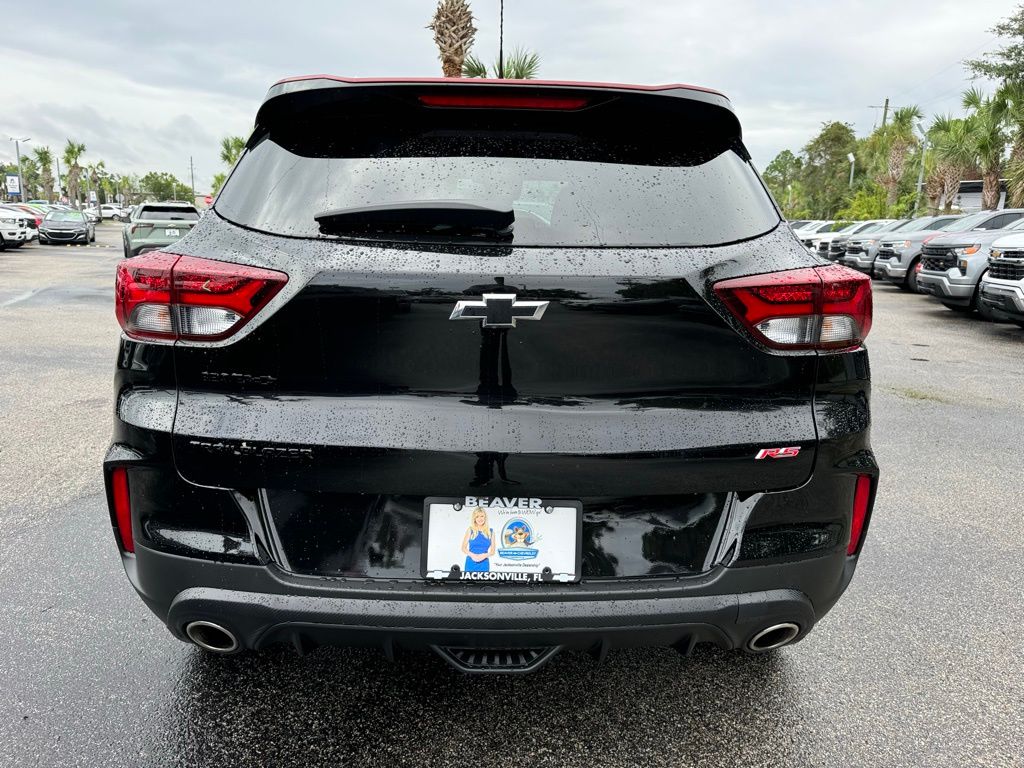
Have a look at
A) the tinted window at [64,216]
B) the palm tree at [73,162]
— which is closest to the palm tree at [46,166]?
the palm tree at [73,162]

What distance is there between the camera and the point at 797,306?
1778 mm

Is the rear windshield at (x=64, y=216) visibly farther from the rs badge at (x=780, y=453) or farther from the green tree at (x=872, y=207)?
the green tree at (x=872, y=207)

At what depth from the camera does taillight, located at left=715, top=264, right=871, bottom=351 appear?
5.78 ft

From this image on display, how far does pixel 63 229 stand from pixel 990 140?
3430cm

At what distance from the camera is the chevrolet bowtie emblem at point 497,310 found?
169 centimetres

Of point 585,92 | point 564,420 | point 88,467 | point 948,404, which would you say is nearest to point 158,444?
point 564,420

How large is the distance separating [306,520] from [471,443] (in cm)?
43

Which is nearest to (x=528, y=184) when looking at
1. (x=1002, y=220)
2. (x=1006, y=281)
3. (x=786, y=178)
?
(x=1006, y=281)

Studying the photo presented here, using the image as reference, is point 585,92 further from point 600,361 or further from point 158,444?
point 158,444

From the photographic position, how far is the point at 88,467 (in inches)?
168

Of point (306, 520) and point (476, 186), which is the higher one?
point (476, 186)

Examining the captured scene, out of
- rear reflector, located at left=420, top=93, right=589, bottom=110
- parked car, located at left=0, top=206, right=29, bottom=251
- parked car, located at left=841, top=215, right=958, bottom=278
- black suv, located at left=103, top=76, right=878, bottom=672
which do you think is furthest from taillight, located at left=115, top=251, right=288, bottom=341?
parked car, located at left=0, top=206, right=29, bottom=251

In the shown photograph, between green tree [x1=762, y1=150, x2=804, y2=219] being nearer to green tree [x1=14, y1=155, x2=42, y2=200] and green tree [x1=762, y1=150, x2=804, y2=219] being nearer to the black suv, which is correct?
the black suv

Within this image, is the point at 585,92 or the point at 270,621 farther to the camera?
the point at 585,92
